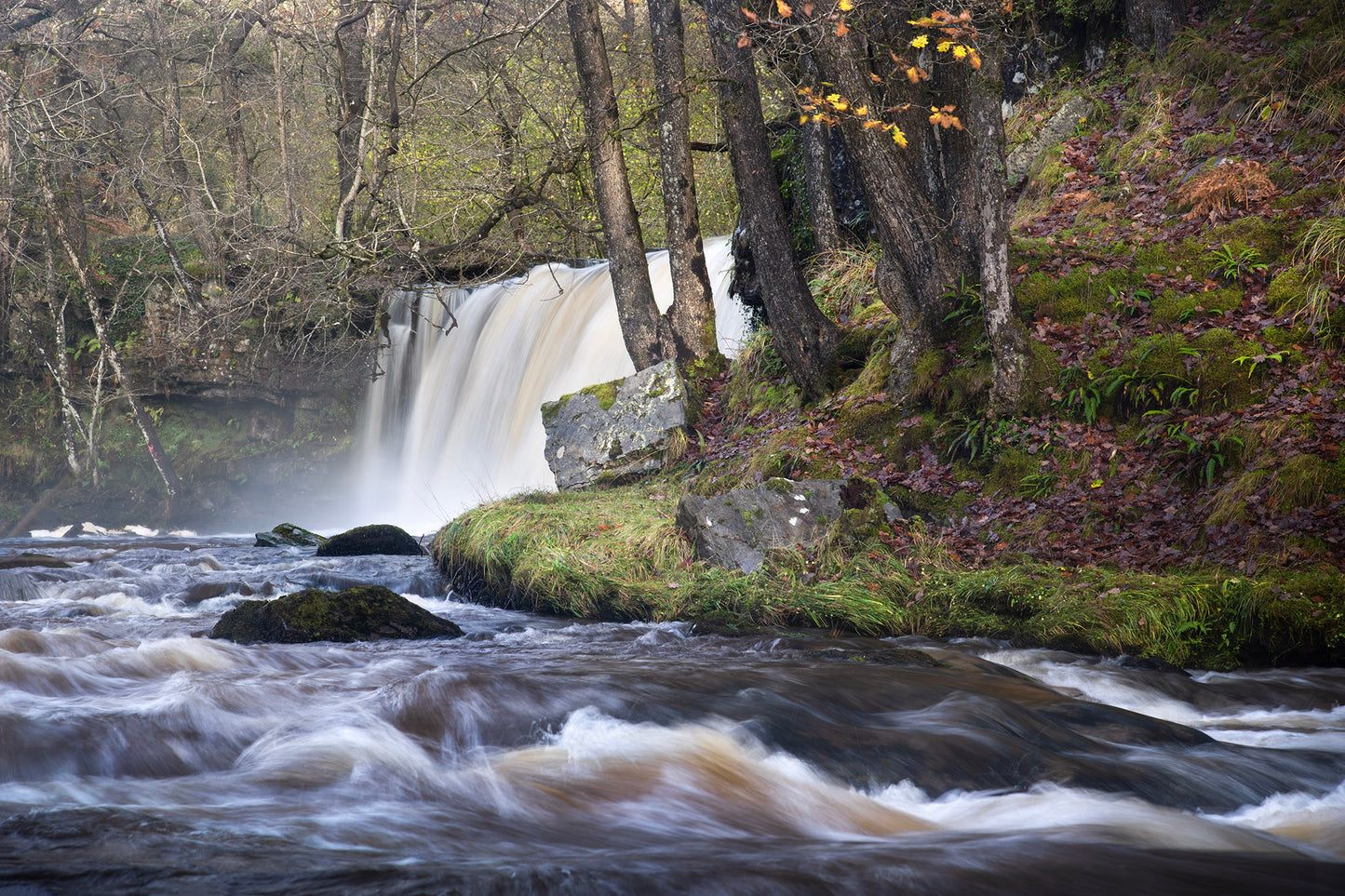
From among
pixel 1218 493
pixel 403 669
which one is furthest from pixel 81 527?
pixel 1218 493

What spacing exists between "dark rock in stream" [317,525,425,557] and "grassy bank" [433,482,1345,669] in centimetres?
186

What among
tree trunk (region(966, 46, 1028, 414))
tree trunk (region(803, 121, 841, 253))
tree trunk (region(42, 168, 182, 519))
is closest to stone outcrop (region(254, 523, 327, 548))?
tree trunk (region(42, 168, 182, 519))

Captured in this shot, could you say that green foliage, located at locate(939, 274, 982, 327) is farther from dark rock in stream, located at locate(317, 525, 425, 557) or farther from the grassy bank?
dark rock in stream, located at locate(317, 525, 425, 557)

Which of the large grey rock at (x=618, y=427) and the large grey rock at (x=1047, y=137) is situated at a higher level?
the large grey rock at (x=1047, y=137)

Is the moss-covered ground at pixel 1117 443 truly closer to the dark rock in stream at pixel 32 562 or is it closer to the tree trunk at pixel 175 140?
the dark rock in stream at pixel 32 562

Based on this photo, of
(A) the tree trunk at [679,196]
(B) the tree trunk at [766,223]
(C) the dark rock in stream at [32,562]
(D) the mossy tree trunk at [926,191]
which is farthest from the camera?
(A) the tree trunk at [679,196]

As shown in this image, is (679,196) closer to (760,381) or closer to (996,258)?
(760,381)

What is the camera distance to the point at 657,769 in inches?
154

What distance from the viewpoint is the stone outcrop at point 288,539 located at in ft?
41.5

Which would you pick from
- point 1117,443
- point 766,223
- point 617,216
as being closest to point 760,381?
point 766,223

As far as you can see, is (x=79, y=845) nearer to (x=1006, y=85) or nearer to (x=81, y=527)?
(x=1006, y=85)

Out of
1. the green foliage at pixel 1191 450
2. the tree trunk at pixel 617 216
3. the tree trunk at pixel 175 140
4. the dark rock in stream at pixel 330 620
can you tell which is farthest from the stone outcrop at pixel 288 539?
the green foliage at pixel 1191 450

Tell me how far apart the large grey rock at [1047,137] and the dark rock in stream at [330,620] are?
744cm

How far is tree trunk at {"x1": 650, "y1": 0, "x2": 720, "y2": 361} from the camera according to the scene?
10.5 m
